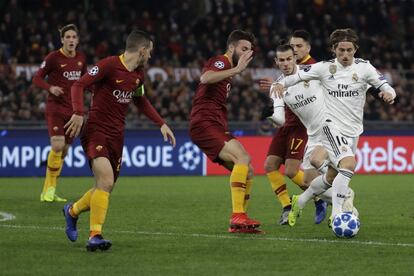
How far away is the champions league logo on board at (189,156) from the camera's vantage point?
78.8 ft

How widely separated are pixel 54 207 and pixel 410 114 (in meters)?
15.9

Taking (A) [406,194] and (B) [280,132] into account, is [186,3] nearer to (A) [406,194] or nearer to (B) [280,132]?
(A) [406,194]

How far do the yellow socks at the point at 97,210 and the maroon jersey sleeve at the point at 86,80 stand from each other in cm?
82

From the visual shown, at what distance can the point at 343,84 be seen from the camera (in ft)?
37.4

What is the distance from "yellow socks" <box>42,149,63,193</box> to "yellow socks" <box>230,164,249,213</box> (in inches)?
196

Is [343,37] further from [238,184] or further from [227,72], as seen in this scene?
[238,184]

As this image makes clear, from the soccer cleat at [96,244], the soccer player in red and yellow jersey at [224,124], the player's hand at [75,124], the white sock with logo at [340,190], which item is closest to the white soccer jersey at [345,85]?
A: the white sock with logo at [340,190]

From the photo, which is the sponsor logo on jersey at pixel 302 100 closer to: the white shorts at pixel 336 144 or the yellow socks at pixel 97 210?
the white shorts at pixel 336 144

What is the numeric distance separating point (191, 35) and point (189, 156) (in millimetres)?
5458

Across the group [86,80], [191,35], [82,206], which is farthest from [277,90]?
[191,35]

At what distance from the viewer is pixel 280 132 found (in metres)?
13.3

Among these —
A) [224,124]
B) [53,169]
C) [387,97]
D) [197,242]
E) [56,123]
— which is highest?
[387,97]

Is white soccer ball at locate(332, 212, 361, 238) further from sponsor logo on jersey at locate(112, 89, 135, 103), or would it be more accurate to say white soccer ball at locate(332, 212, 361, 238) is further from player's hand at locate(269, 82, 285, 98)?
sponsor logo on jersey at locate(112, 89, 135, 103)

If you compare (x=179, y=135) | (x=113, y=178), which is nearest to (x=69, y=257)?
(x=113, y=178)
